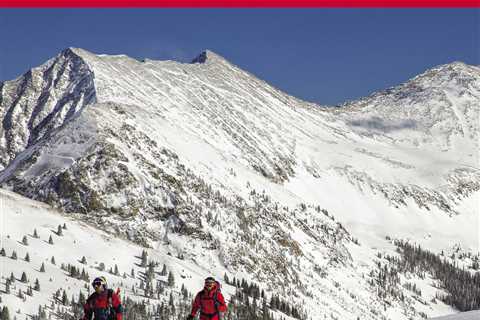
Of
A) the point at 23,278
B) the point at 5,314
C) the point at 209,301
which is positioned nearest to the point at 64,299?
the point at 23,278

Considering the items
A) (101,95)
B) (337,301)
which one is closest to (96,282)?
(337,301)

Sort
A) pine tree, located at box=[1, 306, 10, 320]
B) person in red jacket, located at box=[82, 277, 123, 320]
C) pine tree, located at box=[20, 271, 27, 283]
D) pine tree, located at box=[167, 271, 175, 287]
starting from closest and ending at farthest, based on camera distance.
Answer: person in red jacket, located at box=[82, 277, 123, 320]
pine tree, located at box=[1, 306, 10, 320]
pine tree, located at box=[20, 271, 27, 283]
pine tree, located at box=[167, 271, 175, 287]

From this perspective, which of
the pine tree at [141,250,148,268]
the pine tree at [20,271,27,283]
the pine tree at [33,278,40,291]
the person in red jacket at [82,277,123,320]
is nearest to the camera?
the person in red jacket at [82,277,123,320]

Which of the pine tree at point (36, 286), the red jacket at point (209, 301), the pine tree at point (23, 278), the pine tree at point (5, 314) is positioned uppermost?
the pine tree at point (23, 278)

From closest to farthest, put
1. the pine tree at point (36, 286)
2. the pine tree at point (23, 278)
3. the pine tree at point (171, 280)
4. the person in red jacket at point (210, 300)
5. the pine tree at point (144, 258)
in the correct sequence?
the person in red jacket at point (210, 300) < the pine tree at point (36, 286) < the pine tree at point (23, 278) < the pine tree at point (171, 280) < the pine tree at point (144, 258)

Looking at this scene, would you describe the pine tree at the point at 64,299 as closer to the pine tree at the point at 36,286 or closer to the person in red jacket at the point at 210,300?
the pine tree at the point at 36,286

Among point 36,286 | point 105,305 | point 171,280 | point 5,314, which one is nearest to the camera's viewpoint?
point 105,305

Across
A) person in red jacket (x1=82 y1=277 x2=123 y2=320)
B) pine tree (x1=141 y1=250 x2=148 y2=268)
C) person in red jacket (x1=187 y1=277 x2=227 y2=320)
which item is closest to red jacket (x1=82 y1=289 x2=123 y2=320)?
person in red jacket (x1=82 y1=277 x2=123 y2=320)

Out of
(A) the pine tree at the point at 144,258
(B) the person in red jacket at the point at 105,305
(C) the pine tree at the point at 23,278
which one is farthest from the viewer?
(A) the pine tree at the point at 144,258

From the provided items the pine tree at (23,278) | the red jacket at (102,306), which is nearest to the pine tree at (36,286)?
the pine tree at (23,278)

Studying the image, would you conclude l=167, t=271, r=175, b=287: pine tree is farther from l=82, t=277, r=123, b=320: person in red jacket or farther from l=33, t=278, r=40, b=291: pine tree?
l=82, t=277, r=123, b=320: person in red jacket

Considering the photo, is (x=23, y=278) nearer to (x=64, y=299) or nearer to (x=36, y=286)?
(x=36, y=286)

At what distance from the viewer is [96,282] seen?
32.6 metres

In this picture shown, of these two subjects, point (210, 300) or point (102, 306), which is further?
point (210, 300)
